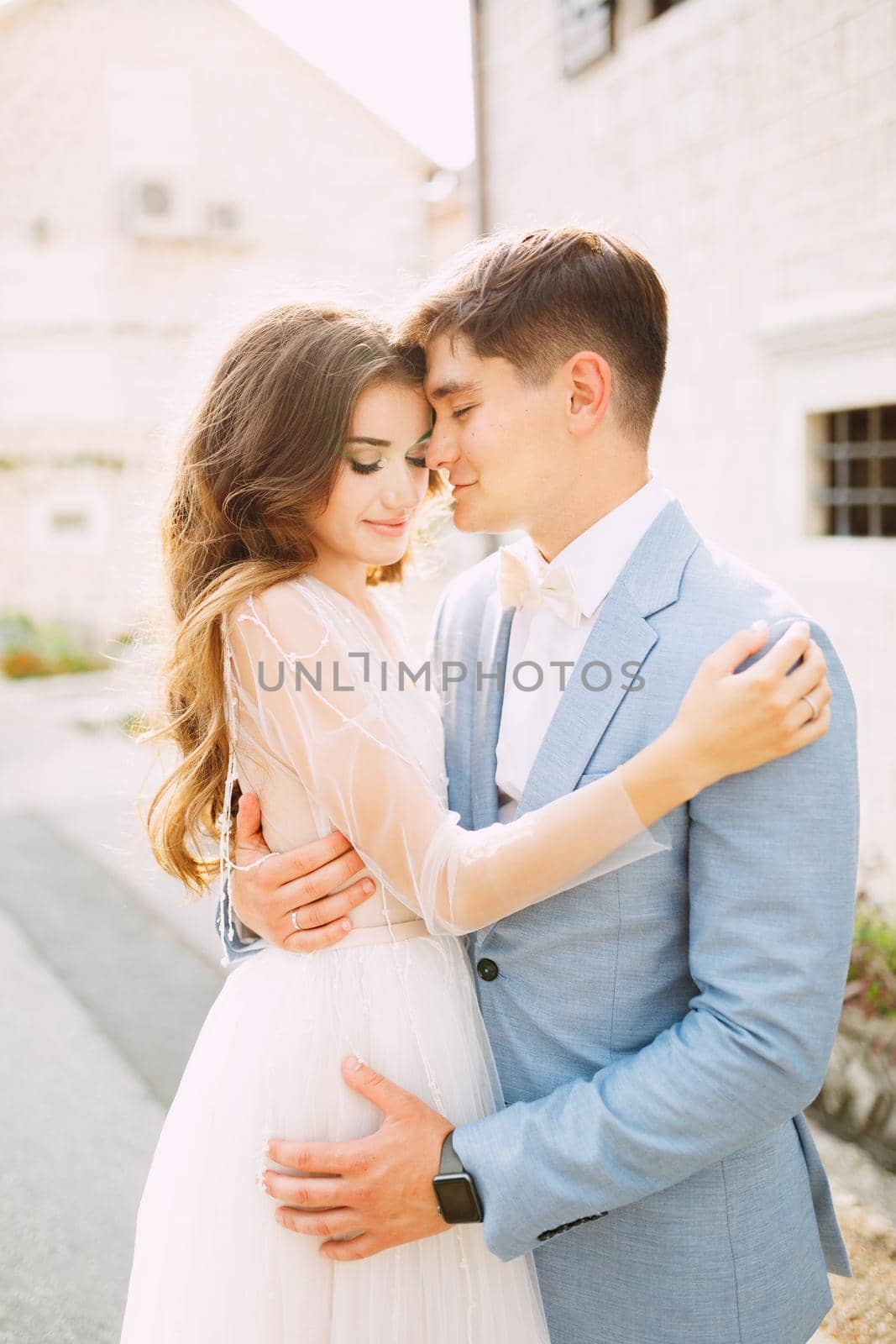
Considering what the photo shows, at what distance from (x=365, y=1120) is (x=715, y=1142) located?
A: 23.2 inches

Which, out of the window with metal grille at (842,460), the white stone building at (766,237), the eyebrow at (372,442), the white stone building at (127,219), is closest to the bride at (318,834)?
the eyebrow at (372,442)

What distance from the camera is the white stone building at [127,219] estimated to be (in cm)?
1811

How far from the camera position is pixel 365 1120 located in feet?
5.65

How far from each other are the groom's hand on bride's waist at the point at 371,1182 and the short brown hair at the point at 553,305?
126cm

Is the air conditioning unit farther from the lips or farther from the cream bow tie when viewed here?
the cream bow tie

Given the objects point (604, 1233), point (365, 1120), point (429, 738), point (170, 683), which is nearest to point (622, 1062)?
point (604, 1233)

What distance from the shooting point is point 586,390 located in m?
1.86

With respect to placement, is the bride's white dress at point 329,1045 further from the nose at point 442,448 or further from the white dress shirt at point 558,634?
the nose at point 442,448

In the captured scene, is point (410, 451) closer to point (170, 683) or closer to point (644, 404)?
point (644, 404)

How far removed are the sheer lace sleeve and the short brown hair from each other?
0.57m

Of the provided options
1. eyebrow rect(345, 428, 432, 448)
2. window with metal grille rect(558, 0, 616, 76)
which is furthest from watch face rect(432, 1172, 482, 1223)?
window with metal grille rect(558, 0, 616, 76)

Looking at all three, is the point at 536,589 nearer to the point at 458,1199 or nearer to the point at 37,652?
the point at 458,1199

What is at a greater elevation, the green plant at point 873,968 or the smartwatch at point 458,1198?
the smartwatch at point 458,1198

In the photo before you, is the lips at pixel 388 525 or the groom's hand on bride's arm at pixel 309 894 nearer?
the groom's hand on bride's arm at pixel 309 894
